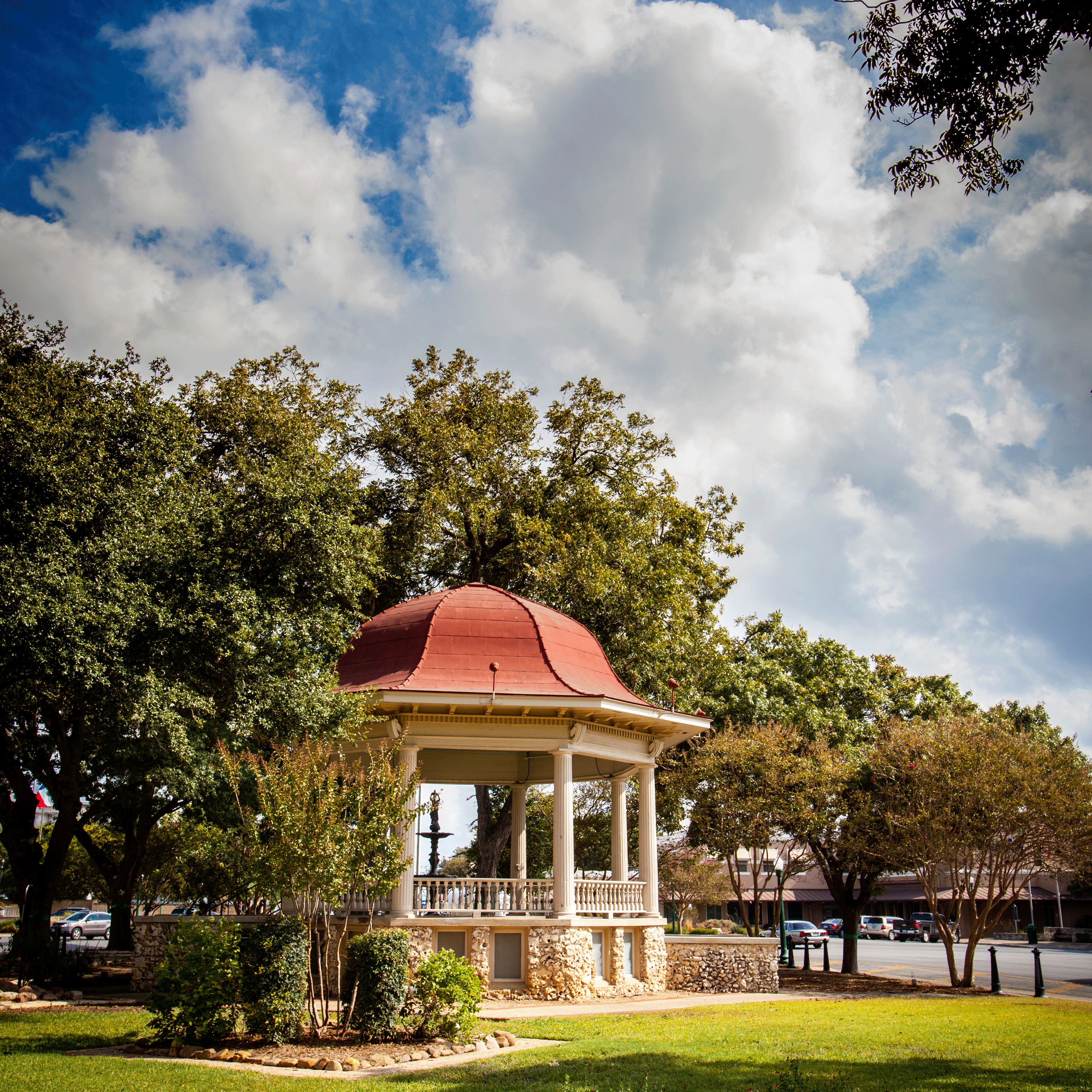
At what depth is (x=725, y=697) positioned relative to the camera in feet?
101

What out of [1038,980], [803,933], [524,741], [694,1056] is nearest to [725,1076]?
[694,1056]

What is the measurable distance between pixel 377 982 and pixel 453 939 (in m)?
5.59

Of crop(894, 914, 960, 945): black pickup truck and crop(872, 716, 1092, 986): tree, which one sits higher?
crop(872, 716, 1092, 986): tree

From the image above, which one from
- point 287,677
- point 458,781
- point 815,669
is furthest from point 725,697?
point 287,677

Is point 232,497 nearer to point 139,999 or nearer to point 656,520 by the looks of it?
point 139,999

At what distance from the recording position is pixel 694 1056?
10719mm

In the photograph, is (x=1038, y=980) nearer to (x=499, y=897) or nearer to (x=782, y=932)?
(x=782, y=932)

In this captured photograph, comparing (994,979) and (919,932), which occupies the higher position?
(994,979)

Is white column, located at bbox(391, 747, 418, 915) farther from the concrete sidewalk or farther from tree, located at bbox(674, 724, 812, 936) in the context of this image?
tree, located at bbox(674, 724, 812, 936)

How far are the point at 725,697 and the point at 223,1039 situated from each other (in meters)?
21.9

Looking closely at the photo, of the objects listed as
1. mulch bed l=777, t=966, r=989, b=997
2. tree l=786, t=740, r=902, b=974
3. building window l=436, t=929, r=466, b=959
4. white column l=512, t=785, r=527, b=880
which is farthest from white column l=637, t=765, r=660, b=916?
tree l=786, t=740, r=902, b=974

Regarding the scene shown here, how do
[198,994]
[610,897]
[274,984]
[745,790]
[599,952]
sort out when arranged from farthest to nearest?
[745,790] → [610,897] → [599,952] → [274,984] → [198,994]

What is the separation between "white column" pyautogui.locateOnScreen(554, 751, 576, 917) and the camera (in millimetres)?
17578

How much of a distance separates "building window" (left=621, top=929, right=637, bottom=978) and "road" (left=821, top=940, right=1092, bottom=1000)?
400 inches
